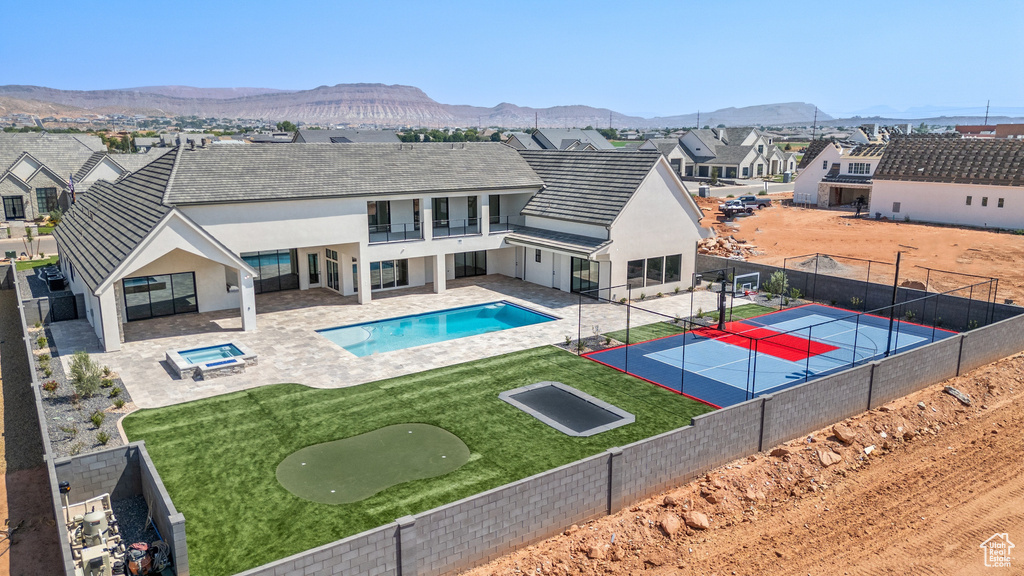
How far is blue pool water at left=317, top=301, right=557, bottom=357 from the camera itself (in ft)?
87.2

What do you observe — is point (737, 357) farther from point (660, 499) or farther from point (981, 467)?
point (660, 499)

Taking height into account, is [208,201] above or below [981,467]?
above

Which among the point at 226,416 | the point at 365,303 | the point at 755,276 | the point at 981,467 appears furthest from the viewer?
the point at 755,276

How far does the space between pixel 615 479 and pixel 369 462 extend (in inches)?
240

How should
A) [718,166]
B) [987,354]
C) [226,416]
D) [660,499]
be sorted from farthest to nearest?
[718,166], [987,354], [226,416], [660,499]

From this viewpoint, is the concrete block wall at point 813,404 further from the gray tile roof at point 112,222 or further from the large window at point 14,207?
the large window at point 14,207

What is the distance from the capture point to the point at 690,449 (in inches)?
627

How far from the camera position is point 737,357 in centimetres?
2509

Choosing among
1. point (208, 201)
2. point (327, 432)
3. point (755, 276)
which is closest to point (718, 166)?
point (755, 276)

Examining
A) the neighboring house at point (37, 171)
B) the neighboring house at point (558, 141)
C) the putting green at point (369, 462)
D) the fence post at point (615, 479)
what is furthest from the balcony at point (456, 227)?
the neighboring house at point (558, 141)

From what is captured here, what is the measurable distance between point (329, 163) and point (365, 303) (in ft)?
22.2

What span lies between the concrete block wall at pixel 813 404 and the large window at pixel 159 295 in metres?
24.0

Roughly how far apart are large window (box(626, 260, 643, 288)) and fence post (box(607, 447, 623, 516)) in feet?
62.5

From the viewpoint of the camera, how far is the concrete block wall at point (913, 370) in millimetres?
20406
